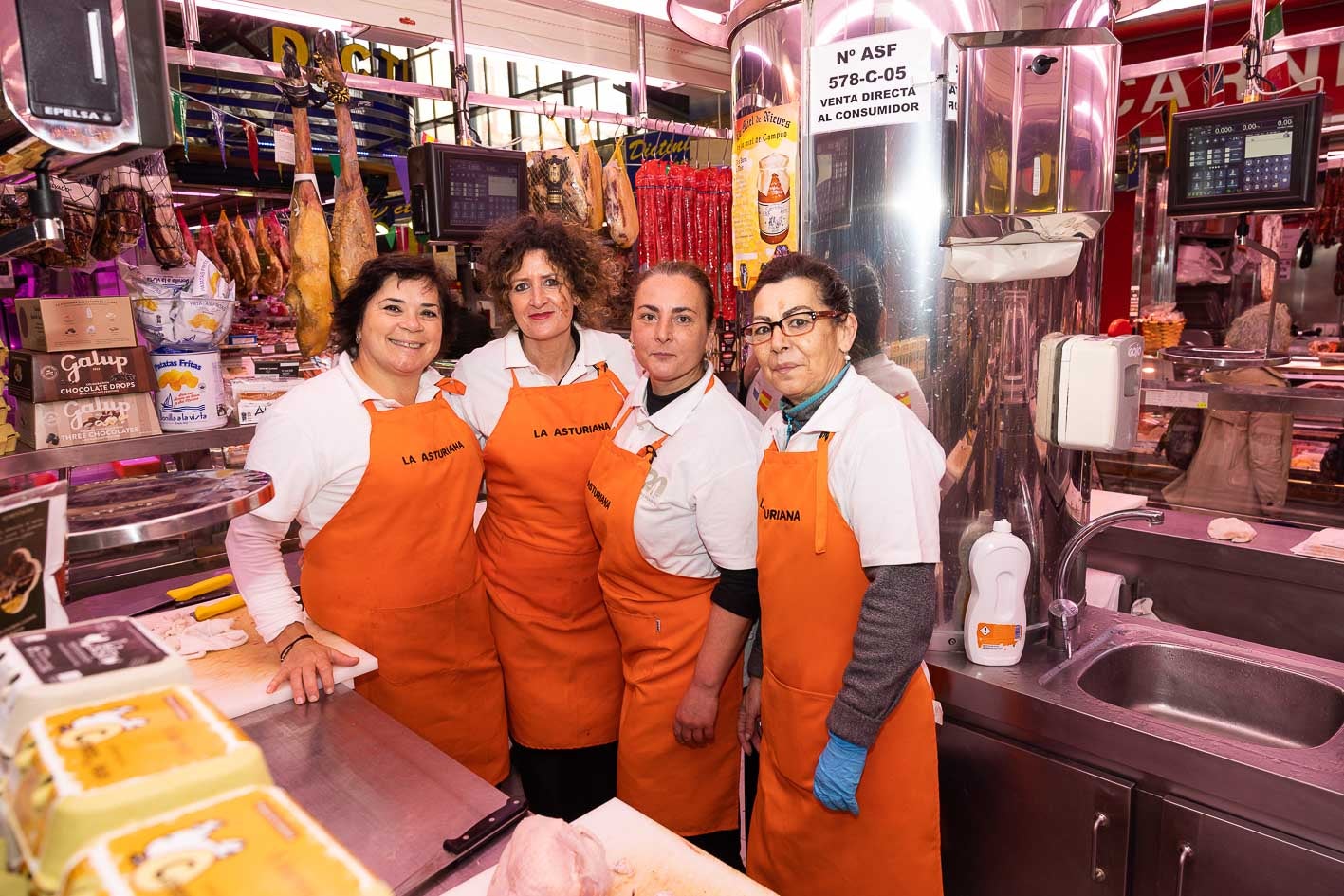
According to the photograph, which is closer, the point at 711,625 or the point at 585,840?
the point at 585,840

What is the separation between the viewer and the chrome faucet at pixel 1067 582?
236 cm

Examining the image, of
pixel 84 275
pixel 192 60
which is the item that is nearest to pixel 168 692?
pixel 192 60

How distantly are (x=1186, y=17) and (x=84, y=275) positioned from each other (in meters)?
7.71

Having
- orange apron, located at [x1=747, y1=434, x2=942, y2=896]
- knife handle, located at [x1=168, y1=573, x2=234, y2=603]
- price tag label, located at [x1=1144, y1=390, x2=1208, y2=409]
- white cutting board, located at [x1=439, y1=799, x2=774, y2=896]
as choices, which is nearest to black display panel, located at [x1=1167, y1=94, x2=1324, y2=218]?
price tag label, located at [x1=1144, y1=390, x2=1208, y2=409]

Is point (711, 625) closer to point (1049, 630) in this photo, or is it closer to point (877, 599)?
point (877, 599)

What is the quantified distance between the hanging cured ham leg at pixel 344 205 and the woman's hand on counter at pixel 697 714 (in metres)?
1.71

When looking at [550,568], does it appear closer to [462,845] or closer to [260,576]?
[260,576]

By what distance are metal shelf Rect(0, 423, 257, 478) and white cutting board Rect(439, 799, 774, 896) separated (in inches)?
70.4

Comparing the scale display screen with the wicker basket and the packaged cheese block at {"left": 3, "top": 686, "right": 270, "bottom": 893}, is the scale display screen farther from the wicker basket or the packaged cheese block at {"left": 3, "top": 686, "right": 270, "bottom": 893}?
the wicker basket

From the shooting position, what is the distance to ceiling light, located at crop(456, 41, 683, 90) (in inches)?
137

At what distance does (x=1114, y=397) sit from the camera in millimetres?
2150

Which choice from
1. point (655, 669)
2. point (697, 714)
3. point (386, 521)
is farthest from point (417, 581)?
point (697, 714)

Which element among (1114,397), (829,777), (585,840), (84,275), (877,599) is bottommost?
(829,777)

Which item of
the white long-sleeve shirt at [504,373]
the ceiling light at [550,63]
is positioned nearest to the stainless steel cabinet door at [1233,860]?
the white long-sleeve shirt at [504,373]
